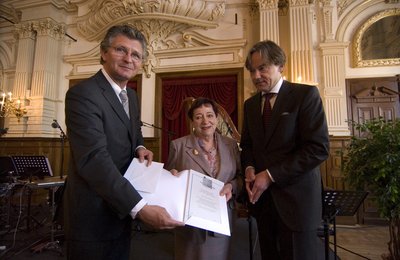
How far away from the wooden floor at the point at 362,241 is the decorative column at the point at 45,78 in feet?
22.3

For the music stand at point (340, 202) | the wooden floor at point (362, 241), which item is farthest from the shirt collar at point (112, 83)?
the wooden floor at point (362, 241)

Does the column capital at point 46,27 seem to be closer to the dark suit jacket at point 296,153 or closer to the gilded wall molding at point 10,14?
the gilded wall molding at point 10,14

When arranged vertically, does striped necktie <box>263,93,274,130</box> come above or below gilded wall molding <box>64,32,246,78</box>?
below

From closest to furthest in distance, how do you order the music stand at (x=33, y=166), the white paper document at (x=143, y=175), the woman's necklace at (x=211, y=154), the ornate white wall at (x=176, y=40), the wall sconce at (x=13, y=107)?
the white paper document at (x=143, y=175) → the woman's necklace at (x=211, y=154) → the music stand at (x=33, y=166) → the ornate white wall at (x=176, y=40) → the wall sconce at (x=13, y=107)

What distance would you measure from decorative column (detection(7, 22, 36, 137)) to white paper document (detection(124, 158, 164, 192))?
6.78 meters

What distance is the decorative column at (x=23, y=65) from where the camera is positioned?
659 centimetres

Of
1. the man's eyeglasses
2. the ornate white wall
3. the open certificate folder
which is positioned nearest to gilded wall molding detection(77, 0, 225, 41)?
the ornate white wall

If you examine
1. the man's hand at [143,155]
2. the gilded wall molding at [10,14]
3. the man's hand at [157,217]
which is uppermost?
the gilded wall molding at [10,14]

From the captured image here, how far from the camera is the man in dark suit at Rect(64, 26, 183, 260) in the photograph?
3.42 ft

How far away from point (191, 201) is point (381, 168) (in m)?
2.17

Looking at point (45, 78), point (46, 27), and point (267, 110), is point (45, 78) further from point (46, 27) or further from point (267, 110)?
point (267, 110)

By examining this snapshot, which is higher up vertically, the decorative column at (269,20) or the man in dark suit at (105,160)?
the decorative column at (269,20)

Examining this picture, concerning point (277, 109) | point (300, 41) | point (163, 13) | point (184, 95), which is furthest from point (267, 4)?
point (277, 109)

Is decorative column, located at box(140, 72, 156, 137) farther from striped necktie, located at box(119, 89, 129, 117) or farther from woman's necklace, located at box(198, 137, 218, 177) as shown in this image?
striped necktie, located at box(119, 89, 129, 117)
